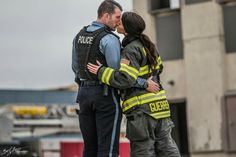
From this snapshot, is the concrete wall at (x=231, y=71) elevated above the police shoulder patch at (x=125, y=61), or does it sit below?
below

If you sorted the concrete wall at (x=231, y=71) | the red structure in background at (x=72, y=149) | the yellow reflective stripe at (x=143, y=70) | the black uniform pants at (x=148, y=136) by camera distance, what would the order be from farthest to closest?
1. the concrete wall at (x=231, y=71)
2. the red structure in background at (x=72, y=149)
3. the yellow reflective stripe at (x=143, y=70)
4. the black uniform pants at (x=148, y=136)

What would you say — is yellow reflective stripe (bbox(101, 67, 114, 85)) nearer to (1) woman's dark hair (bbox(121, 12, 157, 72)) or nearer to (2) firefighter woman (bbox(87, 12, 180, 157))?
(2) firefighter woman (bbox(87, 12, 180, 157))

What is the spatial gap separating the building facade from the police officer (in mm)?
17661

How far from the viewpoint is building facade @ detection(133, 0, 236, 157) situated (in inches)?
1003

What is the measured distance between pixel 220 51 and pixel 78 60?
18089 millimetres

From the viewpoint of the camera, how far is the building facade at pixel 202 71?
25.5m

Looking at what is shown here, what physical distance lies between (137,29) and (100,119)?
94 centimetres

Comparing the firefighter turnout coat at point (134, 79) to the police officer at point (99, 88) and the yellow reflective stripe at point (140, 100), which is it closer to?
the yellow reflective stripe at point (140, 100)

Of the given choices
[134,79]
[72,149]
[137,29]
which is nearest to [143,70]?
[134,79]

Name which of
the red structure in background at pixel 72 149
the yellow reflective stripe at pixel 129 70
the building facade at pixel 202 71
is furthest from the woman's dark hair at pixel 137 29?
the building facade at pixel 202 71

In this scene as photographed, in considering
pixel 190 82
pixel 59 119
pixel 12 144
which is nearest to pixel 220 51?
pixel 190 82

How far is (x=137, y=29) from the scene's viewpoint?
7.84 meters

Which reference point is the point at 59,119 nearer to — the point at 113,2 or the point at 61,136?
the point at 61,136

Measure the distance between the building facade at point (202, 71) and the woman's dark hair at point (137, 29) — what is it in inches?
694
